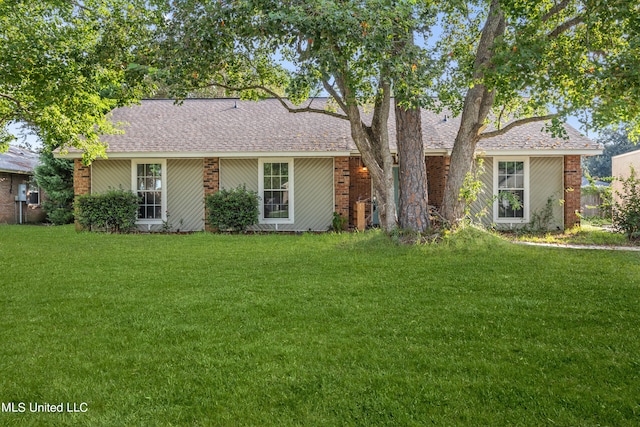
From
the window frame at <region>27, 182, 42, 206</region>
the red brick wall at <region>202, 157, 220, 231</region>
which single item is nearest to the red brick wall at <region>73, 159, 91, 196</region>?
Result: the red brick wall at <region>202, 157, 220, 231</region>

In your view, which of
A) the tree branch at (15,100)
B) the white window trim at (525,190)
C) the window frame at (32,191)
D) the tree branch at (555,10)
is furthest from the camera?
the window frame at (32,191)

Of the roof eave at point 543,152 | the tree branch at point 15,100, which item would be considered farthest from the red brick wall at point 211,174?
the roof eave at point 543,152

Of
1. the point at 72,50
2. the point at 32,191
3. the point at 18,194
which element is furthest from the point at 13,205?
the point at 72,50

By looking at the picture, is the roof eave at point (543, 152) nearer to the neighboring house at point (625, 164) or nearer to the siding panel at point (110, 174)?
the neighboring house at point (625, 164)

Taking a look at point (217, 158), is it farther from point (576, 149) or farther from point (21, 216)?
point (21, 216)

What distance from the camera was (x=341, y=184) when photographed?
12.5m

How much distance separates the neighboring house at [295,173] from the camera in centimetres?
1239

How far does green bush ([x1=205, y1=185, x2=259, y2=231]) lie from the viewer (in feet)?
39.0

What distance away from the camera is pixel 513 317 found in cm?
414

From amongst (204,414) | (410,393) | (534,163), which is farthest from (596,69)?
(534,163)

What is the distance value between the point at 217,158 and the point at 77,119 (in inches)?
144

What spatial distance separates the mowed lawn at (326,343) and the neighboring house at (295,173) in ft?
19.8

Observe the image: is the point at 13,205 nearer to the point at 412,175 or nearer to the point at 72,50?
the point at 72,50

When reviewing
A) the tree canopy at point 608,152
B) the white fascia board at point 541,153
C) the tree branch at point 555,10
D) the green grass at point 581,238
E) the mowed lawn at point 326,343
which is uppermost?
the tree canopy at point 608,152
